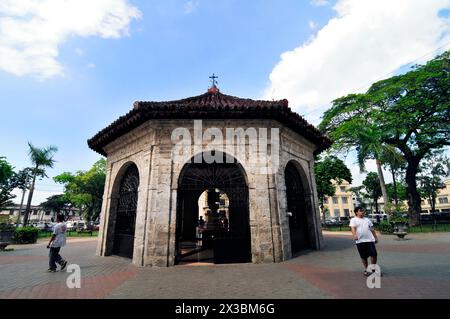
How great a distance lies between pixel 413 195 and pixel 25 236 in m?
35.2

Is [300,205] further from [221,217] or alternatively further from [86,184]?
[86,184]

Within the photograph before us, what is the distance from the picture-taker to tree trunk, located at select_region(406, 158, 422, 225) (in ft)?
74.5

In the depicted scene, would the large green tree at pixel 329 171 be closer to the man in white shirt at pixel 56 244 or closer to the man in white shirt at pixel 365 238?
Answer: the man in white shirt at pixel 365 238

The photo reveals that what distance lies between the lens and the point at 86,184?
34.2 m

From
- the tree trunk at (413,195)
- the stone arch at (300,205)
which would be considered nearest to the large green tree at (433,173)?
the tree trunk at (413,195)

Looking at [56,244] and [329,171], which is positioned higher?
[329,171]

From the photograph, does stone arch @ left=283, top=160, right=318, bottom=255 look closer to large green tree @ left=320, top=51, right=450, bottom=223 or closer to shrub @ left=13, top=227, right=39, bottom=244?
large green tree @ left=320, top=51, right=450, bottom=223

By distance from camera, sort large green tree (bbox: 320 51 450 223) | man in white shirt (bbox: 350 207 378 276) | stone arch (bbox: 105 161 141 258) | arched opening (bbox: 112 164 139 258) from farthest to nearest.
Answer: large green tree (bbox: 320 51 450 223) → stone arch (bbox: 105 161 141 258) → arched opening (bbox: 112 164 139 258) → man in white shirt (bbox: 350 207 378 276)

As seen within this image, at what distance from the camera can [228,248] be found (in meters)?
7.14

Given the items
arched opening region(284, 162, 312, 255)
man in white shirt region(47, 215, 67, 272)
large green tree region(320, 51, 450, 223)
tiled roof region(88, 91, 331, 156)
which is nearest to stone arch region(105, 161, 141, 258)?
tiled roof region(88, 91, 331, 156)

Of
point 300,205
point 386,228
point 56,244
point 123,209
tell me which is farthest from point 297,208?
point 386,228

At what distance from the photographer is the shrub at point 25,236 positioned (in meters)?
15.8

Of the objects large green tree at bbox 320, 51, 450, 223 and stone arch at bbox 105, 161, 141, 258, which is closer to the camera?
stone arch at bbox 105, 161, 141, 258
